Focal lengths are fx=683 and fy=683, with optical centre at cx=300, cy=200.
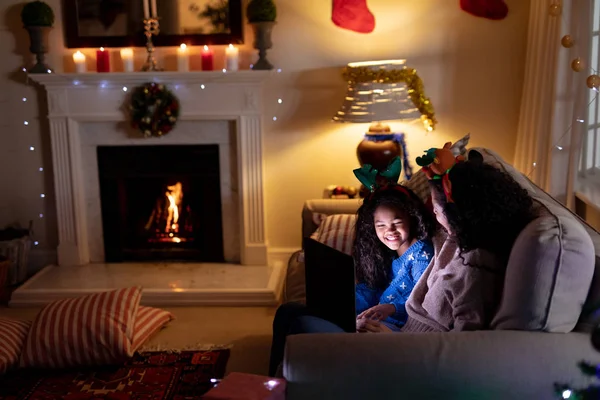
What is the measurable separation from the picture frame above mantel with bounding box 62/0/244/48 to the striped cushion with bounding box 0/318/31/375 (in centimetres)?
183

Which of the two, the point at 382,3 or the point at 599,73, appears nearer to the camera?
the point at 599,73

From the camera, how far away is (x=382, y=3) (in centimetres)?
409

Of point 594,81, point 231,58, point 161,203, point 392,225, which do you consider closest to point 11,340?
point 161,203

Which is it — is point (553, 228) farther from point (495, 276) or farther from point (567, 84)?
point (567, 84)

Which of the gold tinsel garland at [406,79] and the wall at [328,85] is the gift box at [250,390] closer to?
the gold tinsel garland at [406,79]

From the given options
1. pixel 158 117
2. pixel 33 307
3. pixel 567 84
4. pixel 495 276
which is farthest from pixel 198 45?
pixel 495 276

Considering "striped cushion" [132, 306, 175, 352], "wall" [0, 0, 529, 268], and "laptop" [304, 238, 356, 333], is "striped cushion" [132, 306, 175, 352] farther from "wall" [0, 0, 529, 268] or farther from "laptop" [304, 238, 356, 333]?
"laptop" [304, 238, 356, 333]

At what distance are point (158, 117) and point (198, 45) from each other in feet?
1.66

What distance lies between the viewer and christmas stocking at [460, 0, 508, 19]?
158 inches

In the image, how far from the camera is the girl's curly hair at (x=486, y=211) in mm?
1860

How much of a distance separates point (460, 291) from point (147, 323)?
1961 millimetres

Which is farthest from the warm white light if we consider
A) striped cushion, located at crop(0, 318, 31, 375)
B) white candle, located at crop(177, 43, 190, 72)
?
striped cushion, located at crop(0, 318, 31, 375)

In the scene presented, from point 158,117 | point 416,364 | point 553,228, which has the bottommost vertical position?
point 416,364

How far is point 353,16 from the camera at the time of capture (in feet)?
13.5
